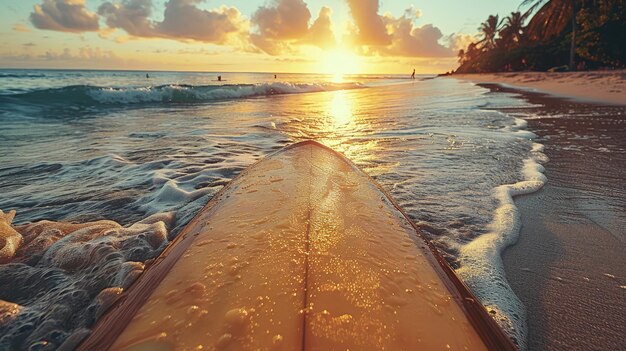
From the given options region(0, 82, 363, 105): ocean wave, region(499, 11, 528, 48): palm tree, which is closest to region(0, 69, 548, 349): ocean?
region(0, 82, 363, 105): ocean wave

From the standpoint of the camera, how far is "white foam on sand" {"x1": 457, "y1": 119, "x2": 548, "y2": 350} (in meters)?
1.35

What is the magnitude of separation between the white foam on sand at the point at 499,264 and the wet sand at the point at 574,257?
4 cm

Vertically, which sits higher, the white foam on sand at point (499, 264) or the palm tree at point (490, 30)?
the palm tree at point (490, 30)

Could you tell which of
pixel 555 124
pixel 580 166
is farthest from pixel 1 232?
pixel 555 124

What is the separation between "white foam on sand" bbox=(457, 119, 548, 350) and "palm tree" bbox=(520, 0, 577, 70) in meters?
23.7

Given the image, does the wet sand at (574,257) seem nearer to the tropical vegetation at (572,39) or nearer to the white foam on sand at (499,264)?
the white foam on sand at (499,264)

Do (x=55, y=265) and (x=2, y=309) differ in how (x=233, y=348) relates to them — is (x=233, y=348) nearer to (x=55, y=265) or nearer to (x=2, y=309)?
(x=2, y=309)

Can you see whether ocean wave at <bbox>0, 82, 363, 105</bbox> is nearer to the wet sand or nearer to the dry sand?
the dry sand

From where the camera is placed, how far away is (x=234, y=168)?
371 cm

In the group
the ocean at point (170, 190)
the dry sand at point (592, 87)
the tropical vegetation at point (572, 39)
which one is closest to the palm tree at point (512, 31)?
the tropical vegetation at point (572, 39)

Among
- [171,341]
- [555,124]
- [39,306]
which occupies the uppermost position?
[555,124]

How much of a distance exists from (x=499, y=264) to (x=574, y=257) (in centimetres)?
42

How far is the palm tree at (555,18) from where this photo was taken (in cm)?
2014

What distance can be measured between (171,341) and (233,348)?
0.19 meters
